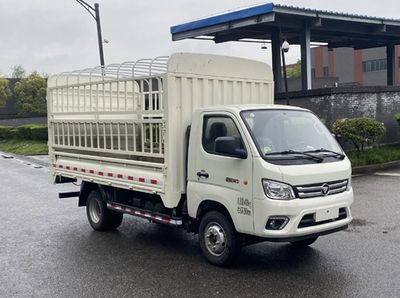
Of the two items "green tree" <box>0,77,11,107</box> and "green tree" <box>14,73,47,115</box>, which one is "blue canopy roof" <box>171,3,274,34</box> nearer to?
"green tree" <box>14,73,47,115</box>

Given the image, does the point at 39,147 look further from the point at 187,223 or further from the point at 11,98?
the point at 11,98

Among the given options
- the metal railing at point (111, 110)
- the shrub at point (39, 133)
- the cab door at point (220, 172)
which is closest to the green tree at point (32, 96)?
the shrub at point (39, 133)

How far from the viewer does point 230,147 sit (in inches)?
235


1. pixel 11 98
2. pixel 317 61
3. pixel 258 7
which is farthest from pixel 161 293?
pixel 317 61

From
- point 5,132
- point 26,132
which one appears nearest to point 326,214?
point 26,132

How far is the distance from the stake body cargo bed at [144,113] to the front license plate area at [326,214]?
6.10 ft

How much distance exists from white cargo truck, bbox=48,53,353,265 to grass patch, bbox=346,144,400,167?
8645mm

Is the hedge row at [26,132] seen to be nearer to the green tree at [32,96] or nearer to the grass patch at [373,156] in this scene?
the green tree at [32,96]

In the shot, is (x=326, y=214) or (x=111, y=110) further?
(x=111, y=110)

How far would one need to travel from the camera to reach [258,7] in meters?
22.0

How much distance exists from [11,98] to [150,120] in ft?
201

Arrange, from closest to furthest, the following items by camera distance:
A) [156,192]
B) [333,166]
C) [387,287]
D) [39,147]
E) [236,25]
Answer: [387,287] → [333,166] → [156,192] → [236,25] → [39,147]

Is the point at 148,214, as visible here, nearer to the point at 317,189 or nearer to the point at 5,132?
the point at 317,189

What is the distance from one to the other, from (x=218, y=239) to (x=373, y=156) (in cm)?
1123
